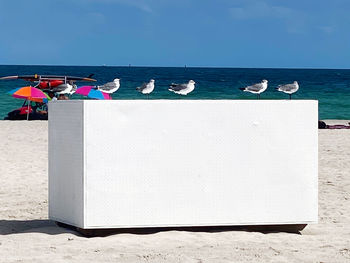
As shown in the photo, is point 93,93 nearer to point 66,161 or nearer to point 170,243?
point 66,161

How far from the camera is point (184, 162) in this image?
607 centimetres

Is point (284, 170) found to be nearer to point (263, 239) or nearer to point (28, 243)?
point (263, 239)

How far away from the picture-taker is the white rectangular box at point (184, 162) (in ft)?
19.4

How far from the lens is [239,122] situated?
20.3ft

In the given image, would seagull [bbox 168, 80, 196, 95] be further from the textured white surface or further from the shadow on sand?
the textured white surface

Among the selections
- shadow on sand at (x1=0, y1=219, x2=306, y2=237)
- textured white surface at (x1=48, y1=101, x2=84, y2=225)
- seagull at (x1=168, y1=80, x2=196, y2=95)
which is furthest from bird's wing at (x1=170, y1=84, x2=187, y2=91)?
textured white surface at (x1=48, y1=101, x2=84, y2=225)

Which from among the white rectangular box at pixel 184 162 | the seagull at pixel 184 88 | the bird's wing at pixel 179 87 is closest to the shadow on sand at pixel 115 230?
the white rectangular box at pixel 184 162

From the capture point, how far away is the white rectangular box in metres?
5.92

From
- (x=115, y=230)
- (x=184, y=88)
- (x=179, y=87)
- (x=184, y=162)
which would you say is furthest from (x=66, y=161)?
(x=179, y=87)

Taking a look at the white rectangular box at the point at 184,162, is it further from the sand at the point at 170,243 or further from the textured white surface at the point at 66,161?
the sand at the point at 170,243

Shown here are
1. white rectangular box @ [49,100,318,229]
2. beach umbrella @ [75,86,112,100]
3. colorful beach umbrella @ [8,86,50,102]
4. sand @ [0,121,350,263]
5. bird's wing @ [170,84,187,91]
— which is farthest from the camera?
bird's wing @ [170,84,187,91]

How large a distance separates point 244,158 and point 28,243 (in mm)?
1878

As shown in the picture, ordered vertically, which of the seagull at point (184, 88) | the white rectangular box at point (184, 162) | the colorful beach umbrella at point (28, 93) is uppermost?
the seagull at point (184, 88)

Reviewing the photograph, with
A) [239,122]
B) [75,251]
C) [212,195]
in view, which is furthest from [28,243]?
[239,122]
